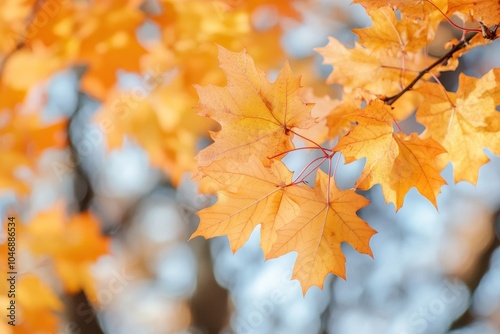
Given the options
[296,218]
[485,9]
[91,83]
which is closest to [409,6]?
[485,9]

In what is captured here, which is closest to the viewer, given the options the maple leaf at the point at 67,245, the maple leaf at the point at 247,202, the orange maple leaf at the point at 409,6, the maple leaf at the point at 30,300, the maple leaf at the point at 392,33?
the orange maple leaf at the point at 409,6

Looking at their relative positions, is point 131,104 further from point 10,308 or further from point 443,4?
point 443,4

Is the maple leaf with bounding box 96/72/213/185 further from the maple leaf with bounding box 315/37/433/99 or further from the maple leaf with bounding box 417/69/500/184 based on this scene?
the maple leaf with bounding box 417/69/500/184

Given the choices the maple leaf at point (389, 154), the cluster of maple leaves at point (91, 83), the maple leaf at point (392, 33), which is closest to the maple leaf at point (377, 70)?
the maple leaf at point (392, 33)

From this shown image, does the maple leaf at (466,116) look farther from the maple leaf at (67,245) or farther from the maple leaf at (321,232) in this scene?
the maple leaf at (67,245)

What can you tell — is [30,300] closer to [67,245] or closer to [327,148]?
[67,245]

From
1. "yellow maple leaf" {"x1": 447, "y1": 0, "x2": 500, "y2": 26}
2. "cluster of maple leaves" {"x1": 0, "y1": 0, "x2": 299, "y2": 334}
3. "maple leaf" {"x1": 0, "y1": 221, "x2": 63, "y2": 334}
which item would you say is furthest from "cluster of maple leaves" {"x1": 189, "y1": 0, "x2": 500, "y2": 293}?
"maple leaf" {"x1": 0, "y1": 221, "x2": 63, "y2": 334}
